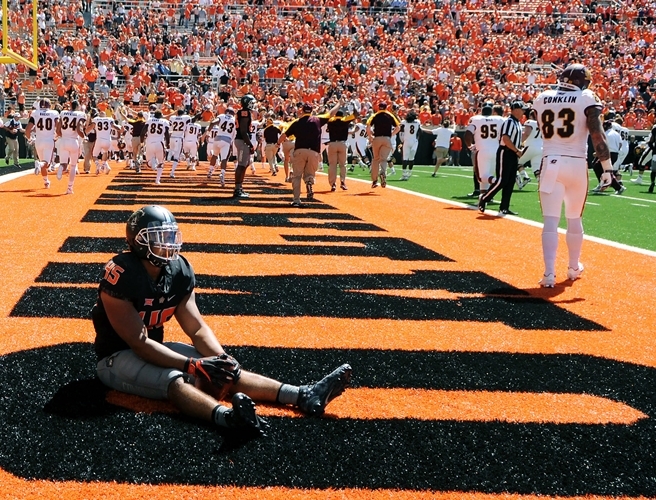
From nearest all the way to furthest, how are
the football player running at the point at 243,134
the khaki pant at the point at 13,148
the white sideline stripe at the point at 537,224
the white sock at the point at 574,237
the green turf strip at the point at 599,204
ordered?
the white sock at the point at 574,237, the white sideline stripe at the point at 537,224, the green turf strip at the point at 599,204, the football player running at the point at 243,134, the khaki pant at the point at 13,148

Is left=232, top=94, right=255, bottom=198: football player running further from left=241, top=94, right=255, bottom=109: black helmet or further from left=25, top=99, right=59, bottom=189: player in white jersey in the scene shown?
left=25, top=99, right=59, bottom=189: player in white jersey

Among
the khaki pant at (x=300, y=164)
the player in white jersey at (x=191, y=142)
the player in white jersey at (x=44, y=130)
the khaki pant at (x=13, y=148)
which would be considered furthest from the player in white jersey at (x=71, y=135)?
the khaki pant at (x=13, y=148)

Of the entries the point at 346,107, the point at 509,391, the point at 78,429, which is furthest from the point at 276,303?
the point at 346,107

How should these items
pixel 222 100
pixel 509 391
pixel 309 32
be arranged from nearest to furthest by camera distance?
pixel 509 391
pixel 222 100
pixel 309 32

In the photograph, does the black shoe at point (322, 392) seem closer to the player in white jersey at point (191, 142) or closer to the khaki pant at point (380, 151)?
the khaki pant at point (380, 151)

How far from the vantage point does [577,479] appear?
3770 mm

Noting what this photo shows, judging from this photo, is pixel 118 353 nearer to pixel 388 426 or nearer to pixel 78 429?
pixel 78 429

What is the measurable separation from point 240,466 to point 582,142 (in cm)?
538

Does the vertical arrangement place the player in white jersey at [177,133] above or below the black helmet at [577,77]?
below

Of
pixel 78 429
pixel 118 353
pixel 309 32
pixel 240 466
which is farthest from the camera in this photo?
pixel 309 32

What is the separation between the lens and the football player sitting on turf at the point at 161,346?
425cm

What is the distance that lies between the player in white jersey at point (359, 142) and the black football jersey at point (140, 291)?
2289cm

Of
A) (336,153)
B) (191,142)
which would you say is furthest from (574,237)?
(191,142)

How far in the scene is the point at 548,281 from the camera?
8.16 m
